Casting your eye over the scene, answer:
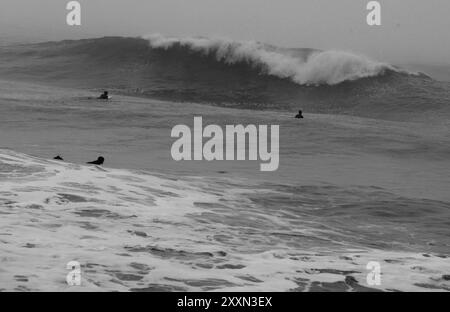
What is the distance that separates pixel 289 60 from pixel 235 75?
283 cm

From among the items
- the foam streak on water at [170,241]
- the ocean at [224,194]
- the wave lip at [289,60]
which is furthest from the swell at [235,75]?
the foam streak on water at [170,241]

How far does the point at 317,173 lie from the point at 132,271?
9100mm

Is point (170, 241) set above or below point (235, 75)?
below

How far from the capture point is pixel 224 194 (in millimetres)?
12555

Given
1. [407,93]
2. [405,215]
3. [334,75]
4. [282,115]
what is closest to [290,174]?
[405,215]

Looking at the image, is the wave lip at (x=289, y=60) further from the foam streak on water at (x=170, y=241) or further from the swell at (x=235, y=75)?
the foam streak on water at (x=170, y=241)

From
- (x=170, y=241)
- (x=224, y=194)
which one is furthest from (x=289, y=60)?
(x=170, y=241)

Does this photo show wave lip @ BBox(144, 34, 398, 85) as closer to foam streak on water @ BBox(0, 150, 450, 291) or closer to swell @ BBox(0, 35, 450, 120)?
swell @ BBox(0, 35, 450, 120)

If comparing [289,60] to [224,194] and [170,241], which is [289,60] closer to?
[224,194]

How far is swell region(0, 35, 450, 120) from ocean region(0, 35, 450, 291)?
9.8 inches

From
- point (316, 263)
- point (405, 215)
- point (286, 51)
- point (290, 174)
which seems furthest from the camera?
point (286, 51)

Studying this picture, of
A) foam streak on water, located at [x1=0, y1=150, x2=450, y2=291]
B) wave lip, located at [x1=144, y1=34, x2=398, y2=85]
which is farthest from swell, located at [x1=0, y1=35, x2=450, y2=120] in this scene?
foam streak on water, located at [x1=0, y1=150, x2=450, y2=291]

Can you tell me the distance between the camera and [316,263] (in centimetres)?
826

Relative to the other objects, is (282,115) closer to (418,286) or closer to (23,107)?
(23,107)
